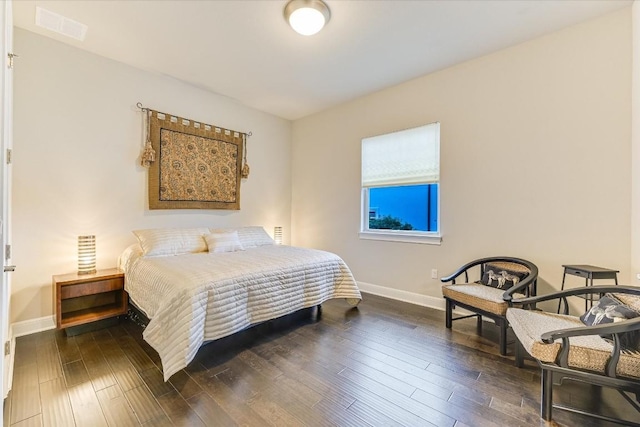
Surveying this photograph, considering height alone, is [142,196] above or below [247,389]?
above

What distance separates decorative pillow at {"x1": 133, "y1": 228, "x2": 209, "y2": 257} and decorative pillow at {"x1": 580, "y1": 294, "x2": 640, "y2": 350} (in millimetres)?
3602

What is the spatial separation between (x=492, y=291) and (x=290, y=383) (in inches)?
78.2

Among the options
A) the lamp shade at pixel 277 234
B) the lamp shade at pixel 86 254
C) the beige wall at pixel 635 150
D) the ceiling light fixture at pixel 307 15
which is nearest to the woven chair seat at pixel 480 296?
the beige wall at pixel 635 150

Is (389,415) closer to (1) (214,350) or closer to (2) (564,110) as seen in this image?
(1) (214,350)

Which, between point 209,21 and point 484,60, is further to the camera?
point 484,60

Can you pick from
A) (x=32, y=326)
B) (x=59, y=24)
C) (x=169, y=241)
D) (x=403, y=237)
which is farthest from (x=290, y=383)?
(x=59, y=24)

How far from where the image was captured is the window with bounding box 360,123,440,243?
3.42 m

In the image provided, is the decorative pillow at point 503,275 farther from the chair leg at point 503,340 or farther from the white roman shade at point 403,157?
the white roman shade at point 403,157

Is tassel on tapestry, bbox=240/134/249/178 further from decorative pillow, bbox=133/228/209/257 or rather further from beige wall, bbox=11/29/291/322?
decorative pillow, bbox=133/228/209/257

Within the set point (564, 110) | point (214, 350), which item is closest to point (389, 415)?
point (214, 350)

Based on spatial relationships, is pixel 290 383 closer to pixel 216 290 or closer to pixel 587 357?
pixel 216 290

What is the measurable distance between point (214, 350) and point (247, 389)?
64 centimetres

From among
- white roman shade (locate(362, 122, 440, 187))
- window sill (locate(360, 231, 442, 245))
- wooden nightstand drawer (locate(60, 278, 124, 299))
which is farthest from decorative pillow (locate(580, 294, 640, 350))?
wooden nightstand drawer (locate(60, 278, 124, 299))

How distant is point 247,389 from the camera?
5.99ft
